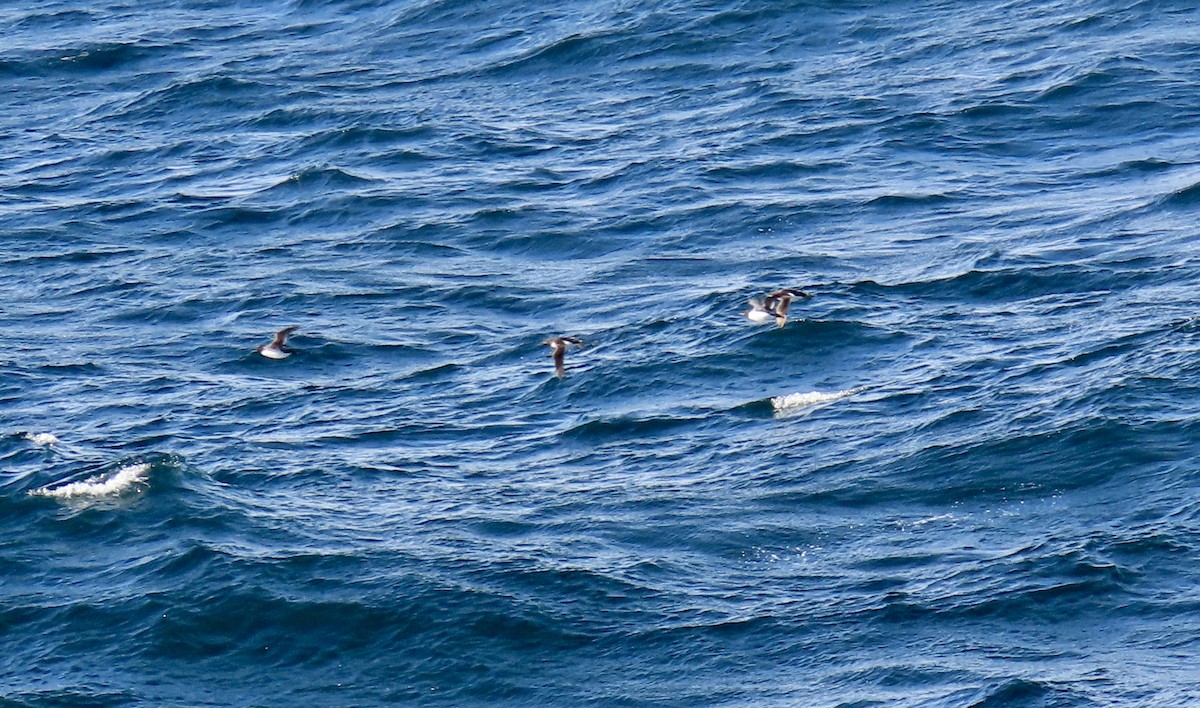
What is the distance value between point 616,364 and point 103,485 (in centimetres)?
872

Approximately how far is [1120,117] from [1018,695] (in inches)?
859

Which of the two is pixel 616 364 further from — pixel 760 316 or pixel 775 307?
pixel 775 307

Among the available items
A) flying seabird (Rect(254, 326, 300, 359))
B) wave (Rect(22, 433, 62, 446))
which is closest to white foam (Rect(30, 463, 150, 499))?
wave (Rect(22, 433, 62, 446))

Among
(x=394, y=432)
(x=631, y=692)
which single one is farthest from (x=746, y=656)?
(x=394, y=432)

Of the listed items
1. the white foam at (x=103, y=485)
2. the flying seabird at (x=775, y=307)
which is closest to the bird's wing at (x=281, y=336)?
the white foam at (x=103, y=485)

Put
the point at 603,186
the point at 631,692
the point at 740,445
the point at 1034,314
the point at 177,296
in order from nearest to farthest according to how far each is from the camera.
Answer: the point at 631,692
the point at 740,445
the point at 1034,314
the point at 177,296
the point at 603,186

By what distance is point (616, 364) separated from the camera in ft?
118

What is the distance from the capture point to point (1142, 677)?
85.1 ft

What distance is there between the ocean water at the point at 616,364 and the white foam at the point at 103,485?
0.07 m

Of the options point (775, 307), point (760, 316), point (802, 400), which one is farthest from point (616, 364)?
point (802, 400)

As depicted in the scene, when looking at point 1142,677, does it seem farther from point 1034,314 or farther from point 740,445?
point 1034,314

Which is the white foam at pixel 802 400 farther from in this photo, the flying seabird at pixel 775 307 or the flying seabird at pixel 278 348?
the flying seabird at pixel 278 348

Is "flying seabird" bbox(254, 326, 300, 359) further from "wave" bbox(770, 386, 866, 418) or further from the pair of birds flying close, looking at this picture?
"wave" bbox(770, 386, 866, 418)

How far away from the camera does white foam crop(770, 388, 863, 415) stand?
34.3m
